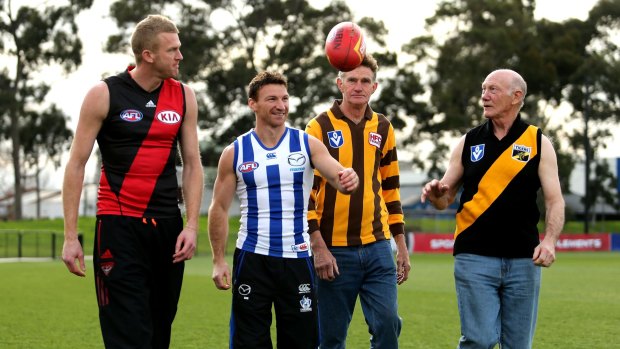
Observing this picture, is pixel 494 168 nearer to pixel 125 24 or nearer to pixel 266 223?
pixel 266 223

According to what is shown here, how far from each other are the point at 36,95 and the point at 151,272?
4707cm

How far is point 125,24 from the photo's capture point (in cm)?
4966

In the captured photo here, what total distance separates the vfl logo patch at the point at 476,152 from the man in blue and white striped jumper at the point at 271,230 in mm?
1095

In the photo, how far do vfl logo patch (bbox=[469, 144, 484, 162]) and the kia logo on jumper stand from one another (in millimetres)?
2081

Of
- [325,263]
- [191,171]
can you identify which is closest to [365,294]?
[325,263]

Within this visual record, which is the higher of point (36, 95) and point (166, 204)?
point (36, 95)

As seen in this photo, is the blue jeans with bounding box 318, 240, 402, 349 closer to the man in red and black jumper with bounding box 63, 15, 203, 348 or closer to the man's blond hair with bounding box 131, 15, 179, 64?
the man in red and black jumper with bounding box 63, 15, 203, 348

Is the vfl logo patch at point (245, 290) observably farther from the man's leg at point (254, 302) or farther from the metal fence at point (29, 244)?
the metal fence at point (29, 244)

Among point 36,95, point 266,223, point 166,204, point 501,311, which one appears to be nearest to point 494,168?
point 501,311

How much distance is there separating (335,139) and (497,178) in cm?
123

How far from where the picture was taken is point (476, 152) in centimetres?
690

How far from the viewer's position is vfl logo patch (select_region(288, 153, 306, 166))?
252 inches

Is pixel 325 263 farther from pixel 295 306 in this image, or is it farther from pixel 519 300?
pixel 519 300

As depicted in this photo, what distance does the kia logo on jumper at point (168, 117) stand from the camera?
240 inches
